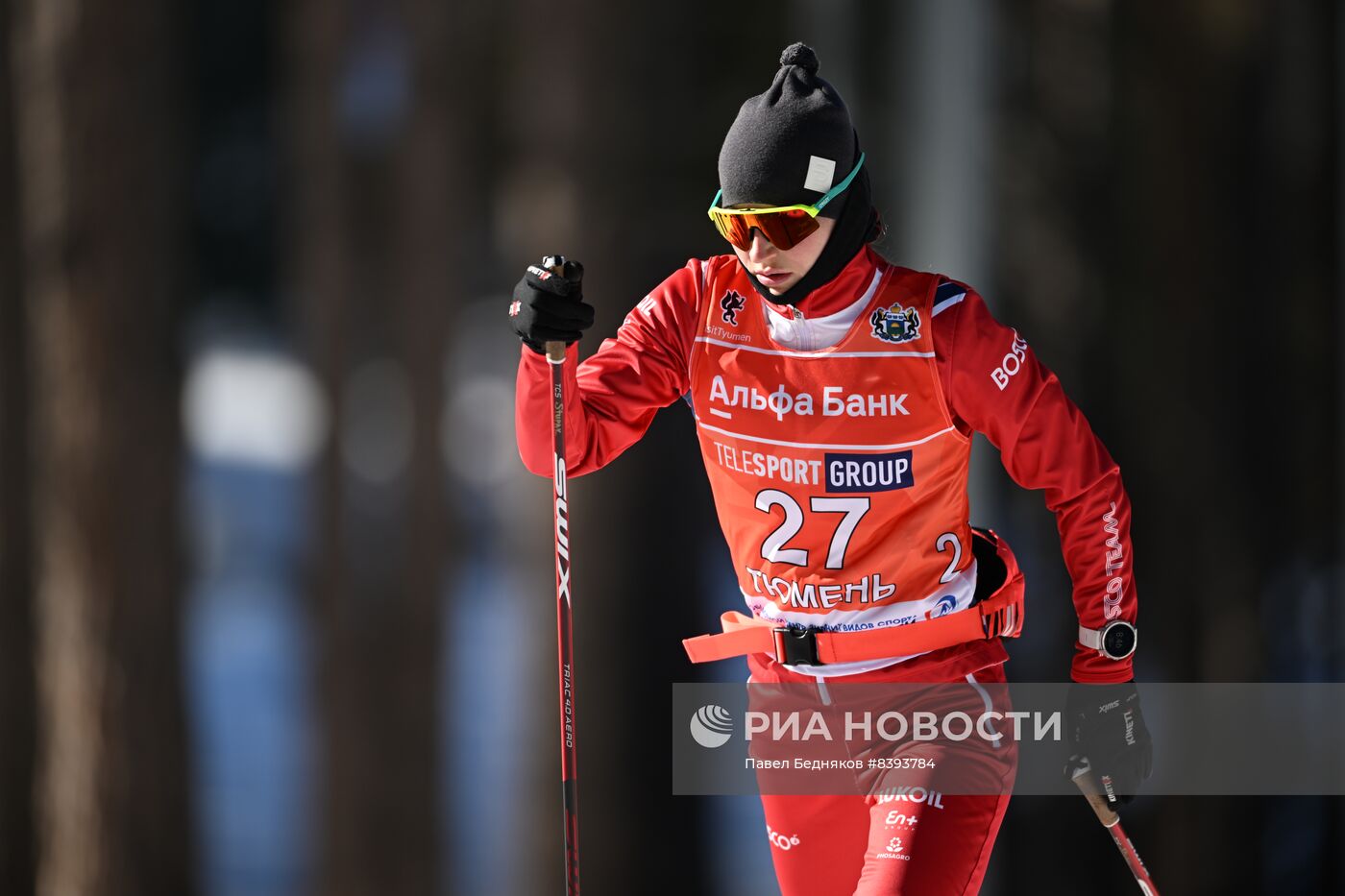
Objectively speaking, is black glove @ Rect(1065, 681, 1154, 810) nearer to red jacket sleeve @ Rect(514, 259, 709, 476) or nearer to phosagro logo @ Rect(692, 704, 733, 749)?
phosagro logo @ Rect(692, 704, 733, 749)

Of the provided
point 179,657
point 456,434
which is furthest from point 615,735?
point 456,434

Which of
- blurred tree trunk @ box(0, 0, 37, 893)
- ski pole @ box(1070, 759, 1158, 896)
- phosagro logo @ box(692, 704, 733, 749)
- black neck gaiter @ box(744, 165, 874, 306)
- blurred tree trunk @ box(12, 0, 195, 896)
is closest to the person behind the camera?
black neck gaiter @ box(744, 165, 874, 306)

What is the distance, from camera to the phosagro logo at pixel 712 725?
3.21m

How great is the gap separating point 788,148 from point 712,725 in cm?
115

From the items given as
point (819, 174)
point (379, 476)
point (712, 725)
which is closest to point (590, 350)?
point (379, 476)

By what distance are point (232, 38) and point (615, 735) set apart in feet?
38.5

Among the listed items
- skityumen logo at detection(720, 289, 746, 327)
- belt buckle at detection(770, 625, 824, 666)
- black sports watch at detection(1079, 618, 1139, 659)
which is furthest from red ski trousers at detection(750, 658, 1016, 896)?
skityumen logo at detection(720, 289, 746, 327)

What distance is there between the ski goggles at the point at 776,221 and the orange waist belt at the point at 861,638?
2.28 ft

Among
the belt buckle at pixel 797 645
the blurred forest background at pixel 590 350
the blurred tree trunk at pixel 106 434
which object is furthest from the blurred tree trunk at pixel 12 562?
the belt buckle at pixel 797 645

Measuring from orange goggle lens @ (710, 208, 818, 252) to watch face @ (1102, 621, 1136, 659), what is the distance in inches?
33.2

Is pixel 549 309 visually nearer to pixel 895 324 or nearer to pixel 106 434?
pixel 895 324

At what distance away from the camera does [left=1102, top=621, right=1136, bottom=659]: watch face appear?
287cm

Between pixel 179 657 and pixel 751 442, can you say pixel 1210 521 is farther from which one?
pixel 751 442

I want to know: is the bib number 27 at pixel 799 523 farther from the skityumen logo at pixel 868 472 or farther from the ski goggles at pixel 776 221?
the ski goggles at pixel 776 221
